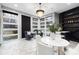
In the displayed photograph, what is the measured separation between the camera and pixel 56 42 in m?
1.87

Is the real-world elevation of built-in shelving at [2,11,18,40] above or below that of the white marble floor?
above

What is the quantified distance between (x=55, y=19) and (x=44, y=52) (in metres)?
0.80

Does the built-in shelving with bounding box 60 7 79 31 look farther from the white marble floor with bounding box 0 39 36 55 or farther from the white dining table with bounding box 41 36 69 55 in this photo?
the white marble floor with bounding box 0 39 36 55

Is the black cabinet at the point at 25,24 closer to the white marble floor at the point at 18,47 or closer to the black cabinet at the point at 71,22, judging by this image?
the white marble floor at the point at 18,47

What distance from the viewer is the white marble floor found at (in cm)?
175

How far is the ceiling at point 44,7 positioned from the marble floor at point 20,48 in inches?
29.6

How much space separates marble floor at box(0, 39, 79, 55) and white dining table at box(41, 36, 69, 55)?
0.15 meters

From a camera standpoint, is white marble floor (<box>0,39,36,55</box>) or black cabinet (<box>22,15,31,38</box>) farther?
black cabinet (<box>22,15,31,38</box>)

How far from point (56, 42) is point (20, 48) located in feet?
2.76

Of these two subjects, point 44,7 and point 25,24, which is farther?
point 25,24

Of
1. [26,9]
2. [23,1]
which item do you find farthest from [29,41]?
[23,1]

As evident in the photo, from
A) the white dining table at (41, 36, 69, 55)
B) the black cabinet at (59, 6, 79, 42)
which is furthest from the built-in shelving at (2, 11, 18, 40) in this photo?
the black cabinet at (59, 6, 79, 42)

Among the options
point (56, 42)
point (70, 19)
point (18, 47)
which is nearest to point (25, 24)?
point (18, 47)

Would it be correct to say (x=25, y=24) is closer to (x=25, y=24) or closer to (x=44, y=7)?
(x=25, y=24)
